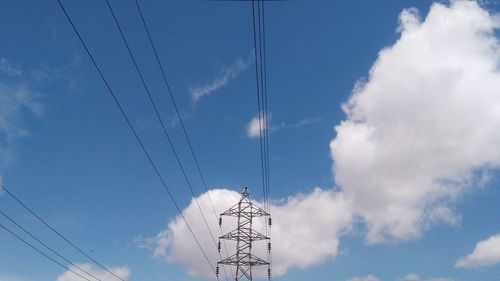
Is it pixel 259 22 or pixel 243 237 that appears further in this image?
pixel 243 237

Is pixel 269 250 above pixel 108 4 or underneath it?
above

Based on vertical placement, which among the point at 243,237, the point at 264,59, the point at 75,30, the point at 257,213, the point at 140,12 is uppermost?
the point at 257,213

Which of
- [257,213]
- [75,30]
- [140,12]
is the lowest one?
[75,30]

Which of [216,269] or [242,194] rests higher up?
[242,194]

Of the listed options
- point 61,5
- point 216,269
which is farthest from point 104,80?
point 216,269

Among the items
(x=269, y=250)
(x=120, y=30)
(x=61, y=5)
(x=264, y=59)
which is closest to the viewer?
(x=61, y=5)

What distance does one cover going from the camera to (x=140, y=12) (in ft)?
A: 60.8

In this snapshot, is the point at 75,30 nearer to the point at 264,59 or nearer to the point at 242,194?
the point at 264,59

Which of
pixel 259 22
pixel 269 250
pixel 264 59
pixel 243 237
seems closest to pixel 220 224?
pixel 243 237

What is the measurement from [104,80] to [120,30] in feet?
8.86

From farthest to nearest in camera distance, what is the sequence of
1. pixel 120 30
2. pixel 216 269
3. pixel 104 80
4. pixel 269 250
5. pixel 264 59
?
1. pixel 269 250
2. pixel 216 269
3. pixel 264 59
4. pixel 104 80
5. pixel 120 30

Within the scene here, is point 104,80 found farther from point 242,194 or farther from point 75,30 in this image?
point 242,194

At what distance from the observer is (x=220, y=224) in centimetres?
5722

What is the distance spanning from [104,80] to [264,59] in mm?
8153
